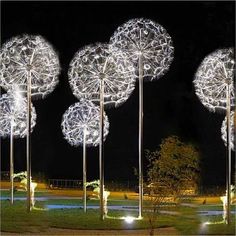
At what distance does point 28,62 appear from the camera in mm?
16359

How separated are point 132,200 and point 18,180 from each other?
13.3 ft

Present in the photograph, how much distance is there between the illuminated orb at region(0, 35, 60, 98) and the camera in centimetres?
1611

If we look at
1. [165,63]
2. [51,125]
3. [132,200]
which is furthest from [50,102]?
[165,63]

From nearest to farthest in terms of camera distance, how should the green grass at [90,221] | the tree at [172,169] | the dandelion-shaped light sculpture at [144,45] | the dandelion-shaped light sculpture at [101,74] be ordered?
the tree at [172,169] < the green grass at [90,221] < the dandelion-shaped light sculpture at [144,45] < the dandelion-shaped light sculpture at [101,74]

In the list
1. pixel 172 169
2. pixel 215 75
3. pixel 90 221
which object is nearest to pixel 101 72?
pixel 215 75

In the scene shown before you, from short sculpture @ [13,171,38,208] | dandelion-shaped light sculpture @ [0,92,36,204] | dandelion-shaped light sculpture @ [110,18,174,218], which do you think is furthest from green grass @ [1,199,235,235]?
dandelion-shaped light sculpture @ [0,92,36,204]

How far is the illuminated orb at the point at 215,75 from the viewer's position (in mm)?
15742

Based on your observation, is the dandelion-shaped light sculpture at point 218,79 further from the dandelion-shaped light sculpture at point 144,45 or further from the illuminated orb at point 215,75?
the dandelion-shaped light sculpture at point 144,45

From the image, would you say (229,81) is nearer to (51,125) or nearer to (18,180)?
(51,125)

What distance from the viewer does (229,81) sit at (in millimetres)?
15852

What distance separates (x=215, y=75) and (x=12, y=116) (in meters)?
6.16

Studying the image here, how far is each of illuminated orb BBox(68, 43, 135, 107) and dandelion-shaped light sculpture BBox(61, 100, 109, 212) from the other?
136 centimetres

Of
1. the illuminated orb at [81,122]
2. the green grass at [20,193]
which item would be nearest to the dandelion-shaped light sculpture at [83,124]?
the illuminated orb at [81,122]

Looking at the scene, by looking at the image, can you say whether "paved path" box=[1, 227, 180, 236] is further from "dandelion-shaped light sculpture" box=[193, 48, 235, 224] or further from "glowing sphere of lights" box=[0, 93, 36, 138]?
"glowing sphere of lights" box=[0, 93, 36, 138]
